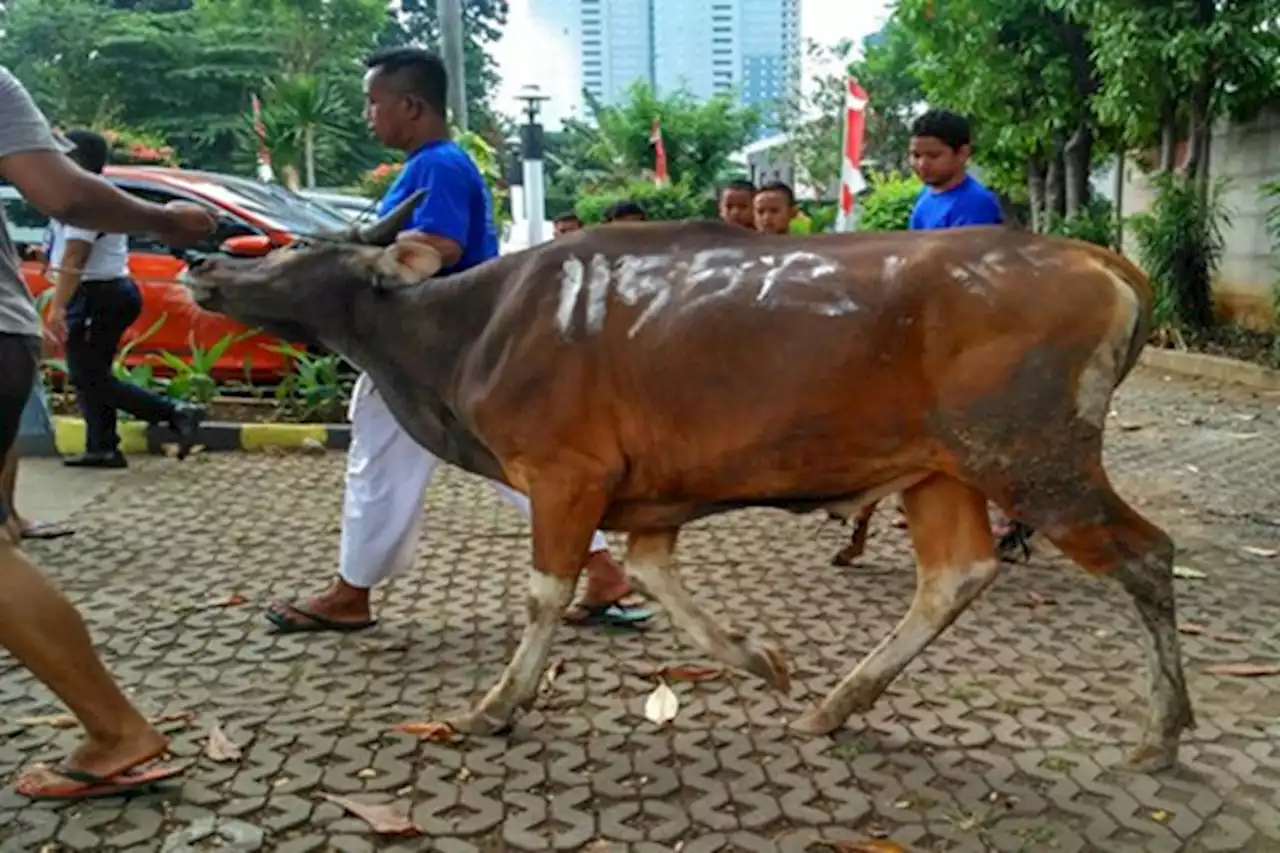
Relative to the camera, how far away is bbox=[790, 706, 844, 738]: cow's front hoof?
140 inches

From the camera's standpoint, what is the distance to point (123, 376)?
7.97 meters

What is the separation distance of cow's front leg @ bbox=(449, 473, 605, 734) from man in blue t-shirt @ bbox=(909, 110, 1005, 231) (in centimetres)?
238

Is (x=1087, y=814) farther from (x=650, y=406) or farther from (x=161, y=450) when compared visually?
(x=161, y=450)

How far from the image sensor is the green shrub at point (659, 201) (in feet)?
84.4

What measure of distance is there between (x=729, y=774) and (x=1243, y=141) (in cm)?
1118

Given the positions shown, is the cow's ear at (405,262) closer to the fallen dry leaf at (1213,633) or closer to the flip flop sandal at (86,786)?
the flip flop sandal at (86,786)

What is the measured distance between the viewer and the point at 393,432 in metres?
4.36

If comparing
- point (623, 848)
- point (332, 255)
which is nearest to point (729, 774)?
point (623, 848)

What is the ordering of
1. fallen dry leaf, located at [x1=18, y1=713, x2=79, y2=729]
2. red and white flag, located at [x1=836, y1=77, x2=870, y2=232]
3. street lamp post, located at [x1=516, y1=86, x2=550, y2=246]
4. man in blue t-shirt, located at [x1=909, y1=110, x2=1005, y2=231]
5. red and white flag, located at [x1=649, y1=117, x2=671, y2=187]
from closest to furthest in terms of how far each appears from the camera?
1. fallen dry leaf, located at [x1=18, y1=713, x2=79, y2=729]
2. man in blue t-shirt, located at [x1=909, y1=110, x2=1005, y2=231]
3. red and white flag, located at [x1=836, y1=77, x2=870, y2=232]
4. street lamp post, located at [x1=516, y1=86, x2=550, y2=246]
5. red and white flag, located at [x1=649, y1=117, x2=671, y2=187]

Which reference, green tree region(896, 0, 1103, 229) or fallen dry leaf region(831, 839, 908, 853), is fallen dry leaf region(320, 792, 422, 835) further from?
green tree region(896, 0, 1103, 229)

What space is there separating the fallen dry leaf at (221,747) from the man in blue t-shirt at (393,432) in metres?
0.92

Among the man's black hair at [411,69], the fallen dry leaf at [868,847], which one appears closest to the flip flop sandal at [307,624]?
the man's black hair at [411,69]

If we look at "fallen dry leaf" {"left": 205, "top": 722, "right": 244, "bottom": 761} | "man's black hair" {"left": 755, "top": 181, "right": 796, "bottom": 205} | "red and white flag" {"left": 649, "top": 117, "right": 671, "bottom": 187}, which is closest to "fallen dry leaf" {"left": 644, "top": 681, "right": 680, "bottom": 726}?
"fallen dry leaf" {"left": 205, "top": 722, "right": 244, "bottom": 761}

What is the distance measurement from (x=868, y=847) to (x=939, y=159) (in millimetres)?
3176
